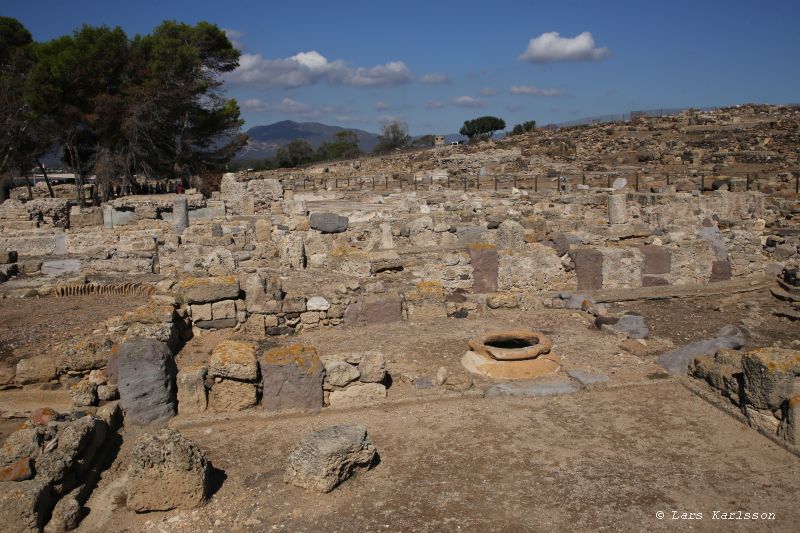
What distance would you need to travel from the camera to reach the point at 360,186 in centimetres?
3638

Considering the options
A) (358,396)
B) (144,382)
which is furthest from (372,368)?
(144,382)

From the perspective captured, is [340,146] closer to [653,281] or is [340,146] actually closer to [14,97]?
[14,97]

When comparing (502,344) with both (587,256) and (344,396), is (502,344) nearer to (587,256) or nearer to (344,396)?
(344,396)

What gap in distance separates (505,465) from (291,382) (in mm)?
2306

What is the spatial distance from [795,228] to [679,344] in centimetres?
1215

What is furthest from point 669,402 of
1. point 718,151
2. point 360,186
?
point 718,151

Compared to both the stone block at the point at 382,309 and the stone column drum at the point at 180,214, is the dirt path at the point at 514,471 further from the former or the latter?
the stone column drum at the point at 180,214

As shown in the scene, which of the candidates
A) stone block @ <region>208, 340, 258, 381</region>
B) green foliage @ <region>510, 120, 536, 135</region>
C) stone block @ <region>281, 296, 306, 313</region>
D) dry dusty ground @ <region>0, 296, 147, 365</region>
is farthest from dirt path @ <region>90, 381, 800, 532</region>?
green foliage @ <region>510, 120, 536, 135</region>

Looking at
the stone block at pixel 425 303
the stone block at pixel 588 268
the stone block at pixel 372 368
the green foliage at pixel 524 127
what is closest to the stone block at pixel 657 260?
the stone block at pixel 588 268

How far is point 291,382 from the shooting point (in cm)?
598

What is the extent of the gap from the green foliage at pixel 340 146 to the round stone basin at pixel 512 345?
6106cm

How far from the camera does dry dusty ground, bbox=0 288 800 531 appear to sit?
4203mm

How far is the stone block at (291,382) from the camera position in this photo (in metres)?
5.97

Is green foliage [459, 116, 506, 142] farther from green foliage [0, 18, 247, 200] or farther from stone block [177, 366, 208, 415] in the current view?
stone block [177, 366, 208, 415]
